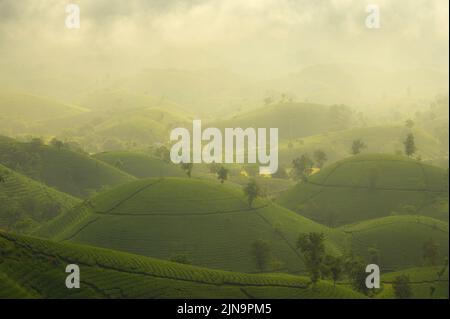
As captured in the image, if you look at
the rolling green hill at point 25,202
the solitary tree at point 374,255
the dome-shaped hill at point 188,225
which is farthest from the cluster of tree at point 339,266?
the rolling green hill at point 25,202

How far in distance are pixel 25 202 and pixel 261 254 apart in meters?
89.2

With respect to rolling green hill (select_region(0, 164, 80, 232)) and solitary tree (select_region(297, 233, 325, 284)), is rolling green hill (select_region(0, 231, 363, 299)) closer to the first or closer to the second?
solitary tree (select_region(297, 233, 325, 284))

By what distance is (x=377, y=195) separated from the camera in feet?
603

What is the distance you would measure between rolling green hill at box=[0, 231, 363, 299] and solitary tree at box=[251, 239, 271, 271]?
21725mm

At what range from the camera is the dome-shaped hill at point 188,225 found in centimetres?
12706

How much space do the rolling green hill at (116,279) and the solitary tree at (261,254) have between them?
71.3 ft

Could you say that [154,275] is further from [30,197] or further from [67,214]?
[30,197]

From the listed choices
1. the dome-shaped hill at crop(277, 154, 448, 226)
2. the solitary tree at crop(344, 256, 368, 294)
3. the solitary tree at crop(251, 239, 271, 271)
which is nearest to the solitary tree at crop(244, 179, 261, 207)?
the solitary tree at crop(251, 239, 271, 271)

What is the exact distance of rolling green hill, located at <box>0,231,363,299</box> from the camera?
7838cm

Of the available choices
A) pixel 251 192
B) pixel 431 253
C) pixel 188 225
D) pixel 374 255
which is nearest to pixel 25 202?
pixel 188 225

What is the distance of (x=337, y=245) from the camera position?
143m

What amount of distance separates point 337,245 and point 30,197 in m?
103

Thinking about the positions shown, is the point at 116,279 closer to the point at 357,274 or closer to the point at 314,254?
the point at 314,254

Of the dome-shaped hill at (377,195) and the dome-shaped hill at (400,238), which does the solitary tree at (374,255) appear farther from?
the dome-shaped hill at (377,195)
